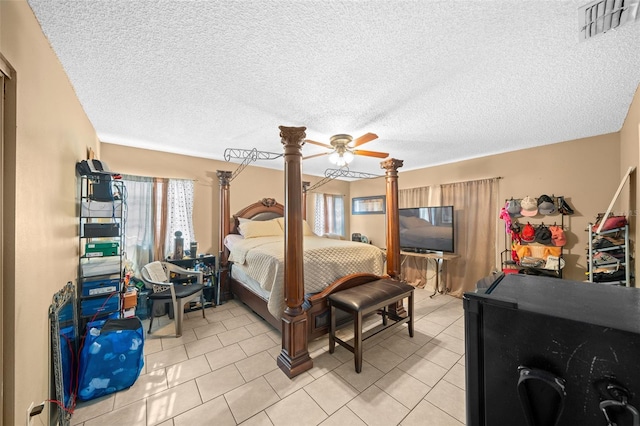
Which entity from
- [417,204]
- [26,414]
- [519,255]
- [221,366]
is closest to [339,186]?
[417,204]

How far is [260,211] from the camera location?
4.56 m

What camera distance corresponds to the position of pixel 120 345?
1888 millimetres

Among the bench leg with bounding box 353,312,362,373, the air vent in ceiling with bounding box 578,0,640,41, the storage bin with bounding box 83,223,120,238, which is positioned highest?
the air vent in ceiling with bounding box 578,0,640,41

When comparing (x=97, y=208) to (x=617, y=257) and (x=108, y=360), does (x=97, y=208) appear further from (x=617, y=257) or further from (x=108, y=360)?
(x=617, y=257)

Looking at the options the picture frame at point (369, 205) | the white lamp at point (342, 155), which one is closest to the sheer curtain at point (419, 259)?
the picture frame at point (369, 205)

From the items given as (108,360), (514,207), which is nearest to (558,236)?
(514,207)

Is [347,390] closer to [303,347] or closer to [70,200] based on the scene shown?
[303,347]

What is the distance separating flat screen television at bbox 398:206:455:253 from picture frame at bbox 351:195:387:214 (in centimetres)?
87

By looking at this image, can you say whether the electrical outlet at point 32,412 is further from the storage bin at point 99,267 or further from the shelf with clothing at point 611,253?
the shelf with clothing at point 611,253

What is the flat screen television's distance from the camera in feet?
13.4

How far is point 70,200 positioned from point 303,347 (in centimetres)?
232

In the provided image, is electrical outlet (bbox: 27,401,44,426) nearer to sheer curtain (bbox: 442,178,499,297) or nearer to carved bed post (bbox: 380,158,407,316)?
carved bed post (bbox: 380,158,407,316)

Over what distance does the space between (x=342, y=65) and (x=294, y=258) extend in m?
1.57

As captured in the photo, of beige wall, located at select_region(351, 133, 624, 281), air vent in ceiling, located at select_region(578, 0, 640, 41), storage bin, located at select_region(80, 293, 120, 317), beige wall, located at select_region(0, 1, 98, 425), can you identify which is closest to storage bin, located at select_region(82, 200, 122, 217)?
beige wall, located at select_region(0, 1, 98, 425)
